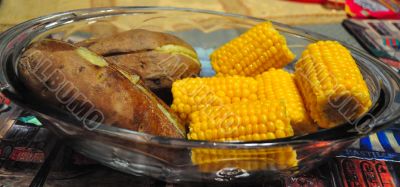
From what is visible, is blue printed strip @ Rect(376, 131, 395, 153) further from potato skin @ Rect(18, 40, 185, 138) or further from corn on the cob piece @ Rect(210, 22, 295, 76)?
potato skin @ Rect(18, 40, 185, 138)

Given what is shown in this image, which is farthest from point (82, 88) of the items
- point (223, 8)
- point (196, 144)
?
point (223, 8)

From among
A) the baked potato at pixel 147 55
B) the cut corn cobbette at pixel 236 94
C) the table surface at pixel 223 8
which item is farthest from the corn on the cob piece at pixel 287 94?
the table surface at pixel 223 8

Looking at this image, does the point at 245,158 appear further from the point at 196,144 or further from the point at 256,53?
the point at 256,53

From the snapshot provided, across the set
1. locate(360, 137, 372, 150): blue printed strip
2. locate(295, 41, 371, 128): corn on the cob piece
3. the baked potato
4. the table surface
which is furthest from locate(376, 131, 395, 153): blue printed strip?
the table surface

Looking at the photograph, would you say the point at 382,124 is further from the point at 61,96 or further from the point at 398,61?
the point at 398,61

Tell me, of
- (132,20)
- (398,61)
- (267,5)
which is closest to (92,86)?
(132,20)
